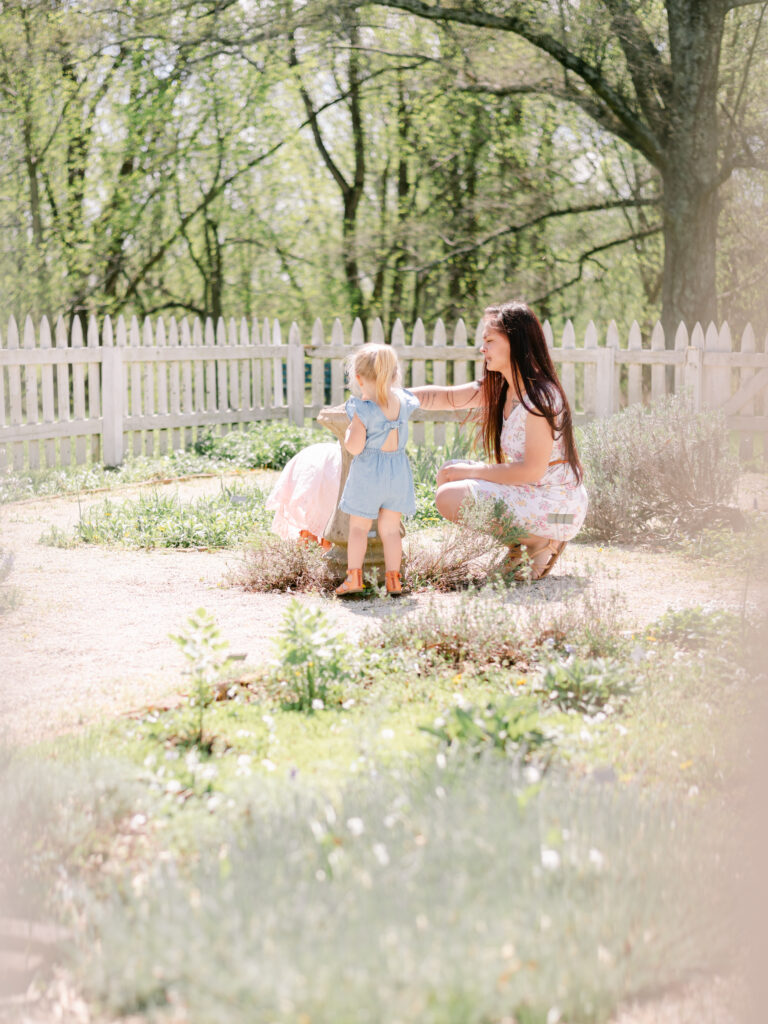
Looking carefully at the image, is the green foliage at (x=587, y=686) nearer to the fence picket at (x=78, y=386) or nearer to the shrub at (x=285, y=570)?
the shrub at (x=285, y=570)

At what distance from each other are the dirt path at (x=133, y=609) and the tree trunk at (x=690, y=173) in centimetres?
666

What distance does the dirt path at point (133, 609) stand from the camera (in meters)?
3.81

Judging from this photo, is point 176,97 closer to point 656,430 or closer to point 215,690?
point 656,430

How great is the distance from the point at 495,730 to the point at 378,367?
2.54m

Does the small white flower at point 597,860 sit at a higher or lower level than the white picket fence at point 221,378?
lower

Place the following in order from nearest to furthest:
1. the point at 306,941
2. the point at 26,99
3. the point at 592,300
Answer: the point at 306,941, the point at 26,99, the point at 592,300

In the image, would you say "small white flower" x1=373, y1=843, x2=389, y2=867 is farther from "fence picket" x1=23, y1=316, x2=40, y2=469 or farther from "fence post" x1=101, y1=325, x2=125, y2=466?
"fence post" x1=101, y1=325, x2=125, y2=466

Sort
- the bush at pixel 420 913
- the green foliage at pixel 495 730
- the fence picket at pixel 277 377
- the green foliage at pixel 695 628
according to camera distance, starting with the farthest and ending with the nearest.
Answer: the fence picket at pixel 277 377
the green foliage at pixel 695 628
the green foliage at pixel 495 730
the bush at pixel 420 913

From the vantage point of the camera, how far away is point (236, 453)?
425 inches

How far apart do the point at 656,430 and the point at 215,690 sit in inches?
177

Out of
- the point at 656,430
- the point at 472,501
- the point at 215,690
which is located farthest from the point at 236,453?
the point at 215,690

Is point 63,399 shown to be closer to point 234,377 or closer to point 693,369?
point 234,377

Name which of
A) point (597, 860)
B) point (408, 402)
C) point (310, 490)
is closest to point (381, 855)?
point (597, 860)

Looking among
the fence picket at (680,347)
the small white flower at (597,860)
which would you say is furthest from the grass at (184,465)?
the small white flower at (597,860)
